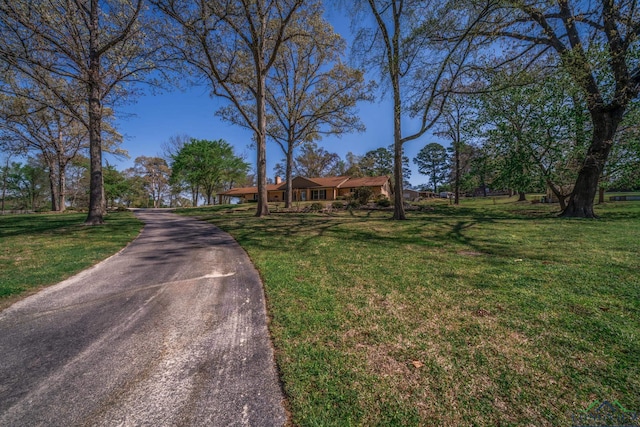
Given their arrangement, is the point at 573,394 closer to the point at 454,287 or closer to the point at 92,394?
the point at 454,287

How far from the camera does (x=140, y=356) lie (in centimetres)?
225

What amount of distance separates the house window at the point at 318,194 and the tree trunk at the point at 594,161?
2777cm

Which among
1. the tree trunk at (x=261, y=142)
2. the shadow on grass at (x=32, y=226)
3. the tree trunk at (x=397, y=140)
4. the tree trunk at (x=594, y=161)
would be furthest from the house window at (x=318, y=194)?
the shadow on grass at (x=32, y=226)

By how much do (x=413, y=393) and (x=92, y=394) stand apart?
2397 mm

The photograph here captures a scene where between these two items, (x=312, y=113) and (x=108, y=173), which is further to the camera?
(x=108, y=173)

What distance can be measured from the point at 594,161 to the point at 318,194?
97.3 ft

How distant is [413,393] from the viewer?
179 cm

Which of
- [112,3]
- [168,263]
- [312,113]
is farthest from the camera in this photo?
[312,113]

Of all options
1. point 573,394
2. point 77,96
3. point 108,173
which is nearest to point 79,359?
point 573,394

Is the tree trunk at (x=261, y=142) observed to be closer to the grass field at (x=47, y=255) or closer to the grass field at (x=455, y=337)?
the grass field at (x=47, y=255)

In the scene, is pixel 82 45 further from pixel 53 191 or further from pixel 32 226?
pixel 53 191

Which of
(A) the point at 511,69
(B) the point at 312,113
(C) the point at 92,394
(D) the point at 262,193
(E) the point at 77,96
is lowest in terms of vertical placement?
(C) the point at 92,394

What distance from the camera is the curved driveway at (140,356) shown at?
5.42 ft

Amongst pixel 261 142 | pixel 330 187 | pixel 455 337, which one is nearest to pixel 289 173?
pixel 261 142
